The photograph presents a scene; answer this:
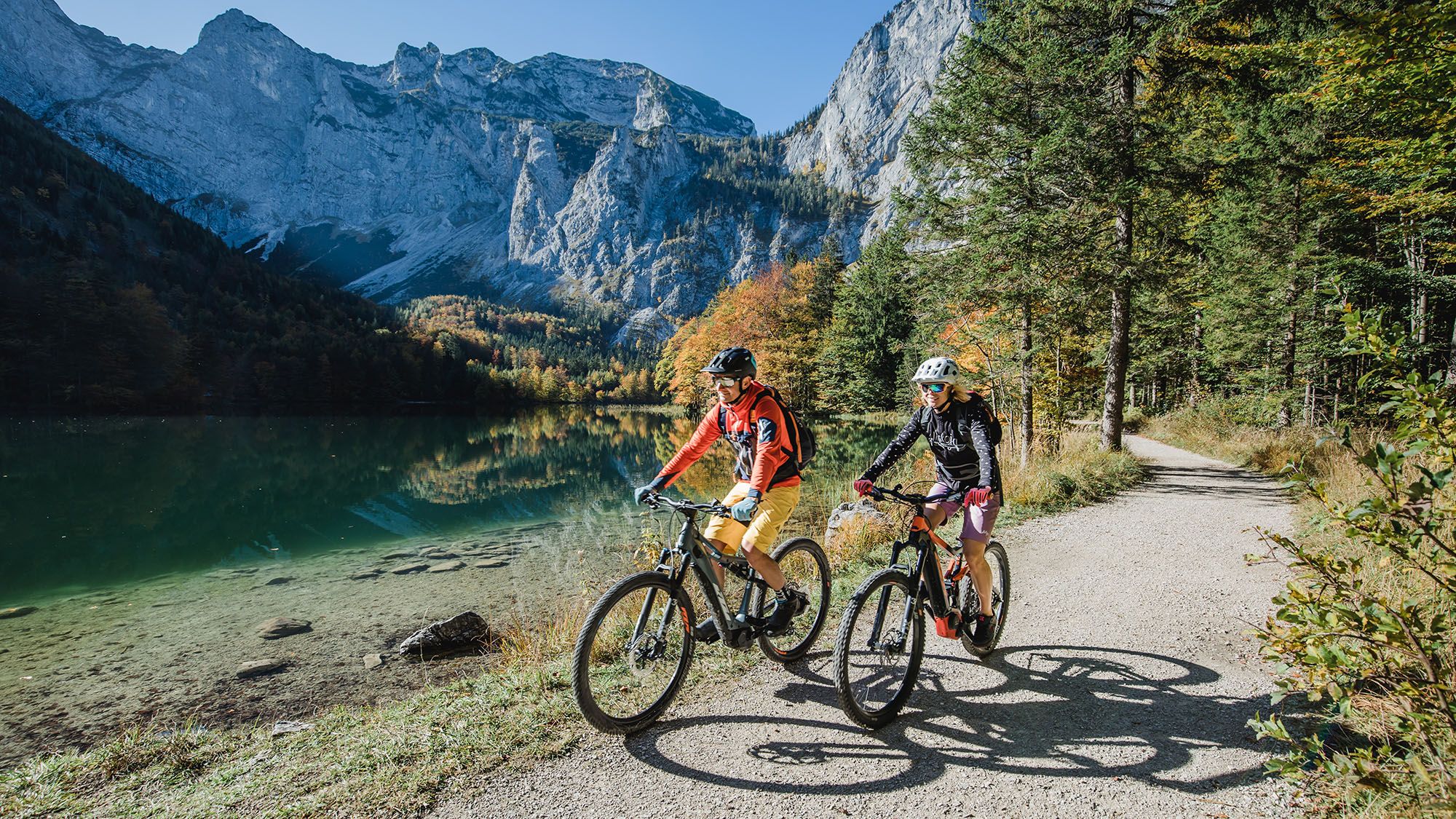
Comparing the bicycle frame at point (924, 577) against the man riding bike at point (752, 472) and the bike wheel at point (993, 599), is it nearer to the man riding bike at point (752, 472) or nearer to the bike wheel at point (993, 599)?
the bike wheel at point (993, 599)

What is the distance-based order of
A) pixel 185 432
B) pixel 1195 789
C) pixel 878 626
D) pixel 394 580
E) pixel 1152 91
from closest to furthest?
pixel 1195 789, pixel 878 626, pixel 394 580, pixel 1152 91, pixel 185 432

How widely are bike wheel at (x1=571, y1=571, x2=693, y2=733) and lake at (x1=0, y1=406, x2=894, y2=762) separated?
12.2ft

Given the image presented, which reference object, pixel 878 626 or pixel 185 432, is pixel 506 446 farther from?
pixel 878 626

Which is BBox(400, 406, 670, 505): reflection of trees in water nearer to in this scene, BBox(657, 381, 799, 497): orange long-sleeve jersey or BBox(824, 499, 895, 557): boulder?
BBox(824, 499, 895, 557): boulder

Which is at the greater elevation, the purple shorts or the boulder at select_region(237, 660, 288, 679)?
the purple shorts

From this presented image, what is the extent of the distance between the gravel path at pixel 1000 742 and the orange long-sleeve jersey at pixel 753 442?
56.7 inches

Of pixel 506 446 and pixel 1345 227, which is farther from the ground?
pixel 1345 227

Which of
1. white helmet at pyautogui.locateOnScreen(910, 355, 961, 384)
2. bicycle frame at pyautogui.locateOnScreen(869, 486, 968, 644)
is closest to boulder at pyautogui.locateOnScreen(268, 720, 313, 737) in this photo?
bicycle frame at pyautogui.locateOnScreen(869, 486, 968, 644)

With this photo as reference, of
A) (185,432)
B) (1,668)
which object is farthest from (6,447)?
(1,668)

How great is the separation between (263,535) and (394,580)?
6738mm

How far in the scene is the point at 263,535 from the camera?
14789 millimetres

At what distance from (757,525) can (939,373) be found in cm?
162

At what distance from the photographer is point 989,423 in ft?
13.4

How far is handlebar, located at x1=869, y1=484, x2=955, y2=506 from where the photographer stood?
3698 millimetres
